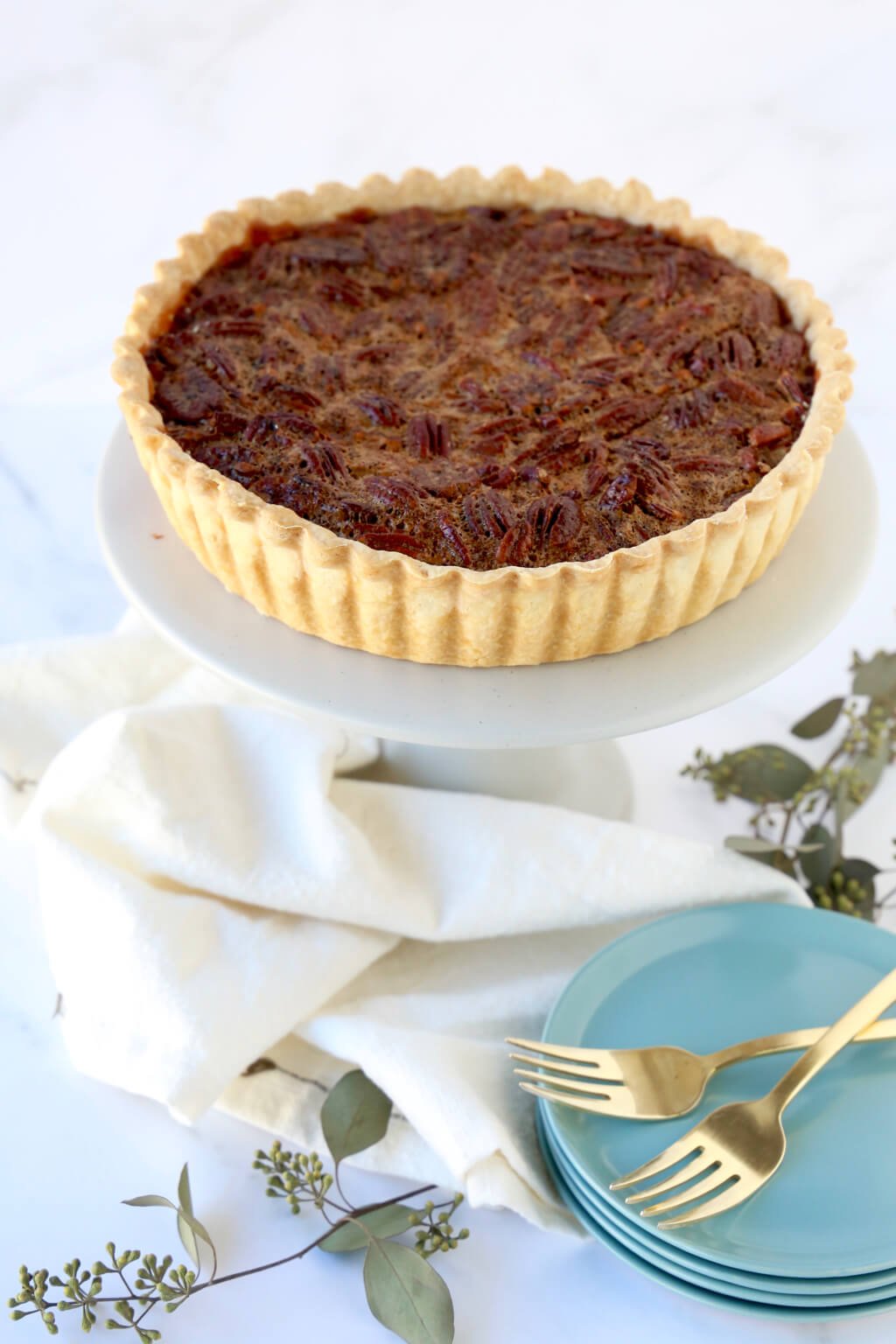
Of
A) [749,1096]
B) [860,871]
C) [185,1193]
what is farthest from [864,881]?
[185,1193]

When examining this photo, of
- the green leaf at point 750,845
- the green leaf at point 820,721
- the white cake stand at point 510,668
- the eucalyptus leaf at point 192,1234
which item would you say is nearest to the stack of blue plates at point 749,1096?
the green leaf at point 750,845

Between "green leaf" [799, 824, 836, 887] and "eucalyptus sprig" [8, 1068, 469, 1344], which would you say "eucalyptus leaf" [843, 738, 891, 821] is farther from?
"eucalyptus sprig" [8, 1068, 469, 1344]

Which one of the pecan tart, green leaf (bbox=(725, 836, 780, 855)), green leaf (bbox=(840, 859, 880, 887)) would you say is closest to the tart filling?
the pecan tart

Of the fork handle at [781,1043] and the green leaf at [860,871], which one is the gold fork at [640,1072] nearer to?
the fork handle at [781,1043]

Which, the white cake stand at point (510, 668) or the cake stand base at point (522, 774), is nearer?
the white cake stand at point (510, 668)

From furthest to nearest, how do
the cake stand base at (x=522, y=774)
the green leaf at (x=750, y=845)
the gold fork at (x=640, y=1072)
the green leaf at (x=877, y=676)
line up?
1. the green leaf at (x=877, y=676)
2. the cake stand base at (x=522, y=774)
3. the green leaf at (x=750, y=845)
4. the gold fork at (x=640, y=1072)

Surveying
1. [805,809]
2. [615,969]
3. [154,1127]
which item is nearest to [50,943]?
[154,1127]

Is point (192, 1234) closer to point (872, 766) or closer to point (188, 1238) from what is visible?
point (188, 1238)
